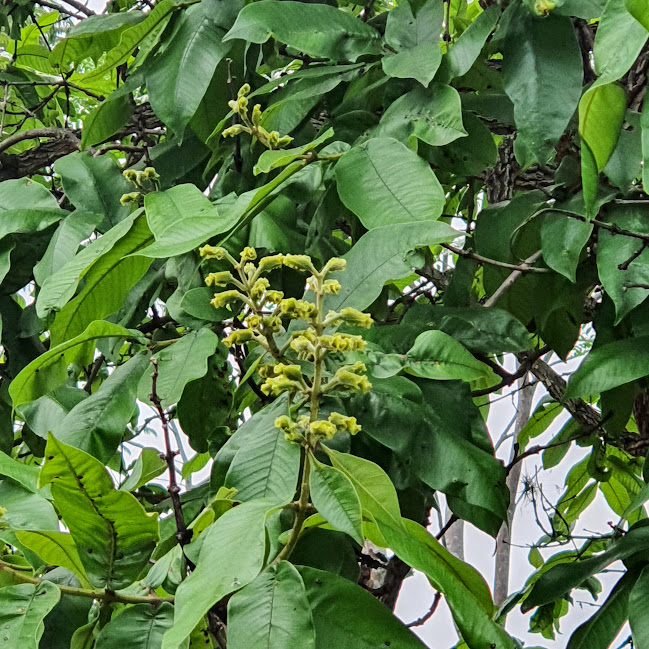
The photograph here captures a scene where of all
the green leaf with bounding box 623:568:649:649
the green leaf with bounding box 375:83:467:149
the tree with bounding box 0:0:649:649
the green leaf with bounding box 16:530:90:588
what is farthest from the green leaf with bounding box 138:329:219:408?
the green leaf with bounding box 623:568:649:649

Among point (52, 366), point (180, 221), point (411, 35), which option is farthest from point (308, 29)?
point (52, 366)

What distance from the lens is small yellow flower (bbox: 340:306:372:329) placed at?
0.48 m

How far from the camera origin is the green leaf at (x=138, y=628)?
1.58ft

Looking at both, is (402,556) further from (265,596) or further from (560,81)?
(560,81)

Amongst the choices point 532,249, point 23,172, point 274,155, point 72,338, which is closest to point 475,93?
point 532,249

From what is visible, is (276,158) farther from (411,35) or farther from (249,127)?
(411,35)

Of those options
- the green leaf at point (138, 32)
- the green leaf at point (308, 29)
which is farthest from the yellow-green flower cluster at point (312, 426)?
the green leaf at point (138, 32)

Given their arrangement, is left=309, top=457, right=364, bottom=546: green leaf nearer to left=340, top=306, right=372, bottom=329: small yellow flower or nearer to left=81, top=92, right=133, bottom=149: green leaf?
left=340, top=306, right=372, bottom=329: small yellow flower

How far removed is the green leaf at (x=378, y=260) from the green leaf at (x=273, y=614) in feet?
0.62

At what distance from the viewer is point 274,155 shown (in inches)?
23.0

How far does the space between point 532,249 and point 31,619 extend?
1.64 feet

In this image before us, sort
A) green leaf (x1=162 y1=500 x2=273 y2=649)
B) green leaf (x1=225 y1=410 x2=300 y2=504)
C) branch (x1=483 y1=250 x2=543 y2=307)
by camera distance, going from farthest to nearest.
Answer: branch (x1=483 y1=250 x2=543 y2=307)
green leaf (x1=225 y1=410 x2=300 y2=504)
green leaf (x1=162 y1=500 x2=273 y2=649)

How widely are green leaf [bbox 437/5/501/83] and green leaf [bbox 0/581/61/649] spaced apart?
17.7 inches

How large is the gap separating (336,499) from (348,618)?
85mm
